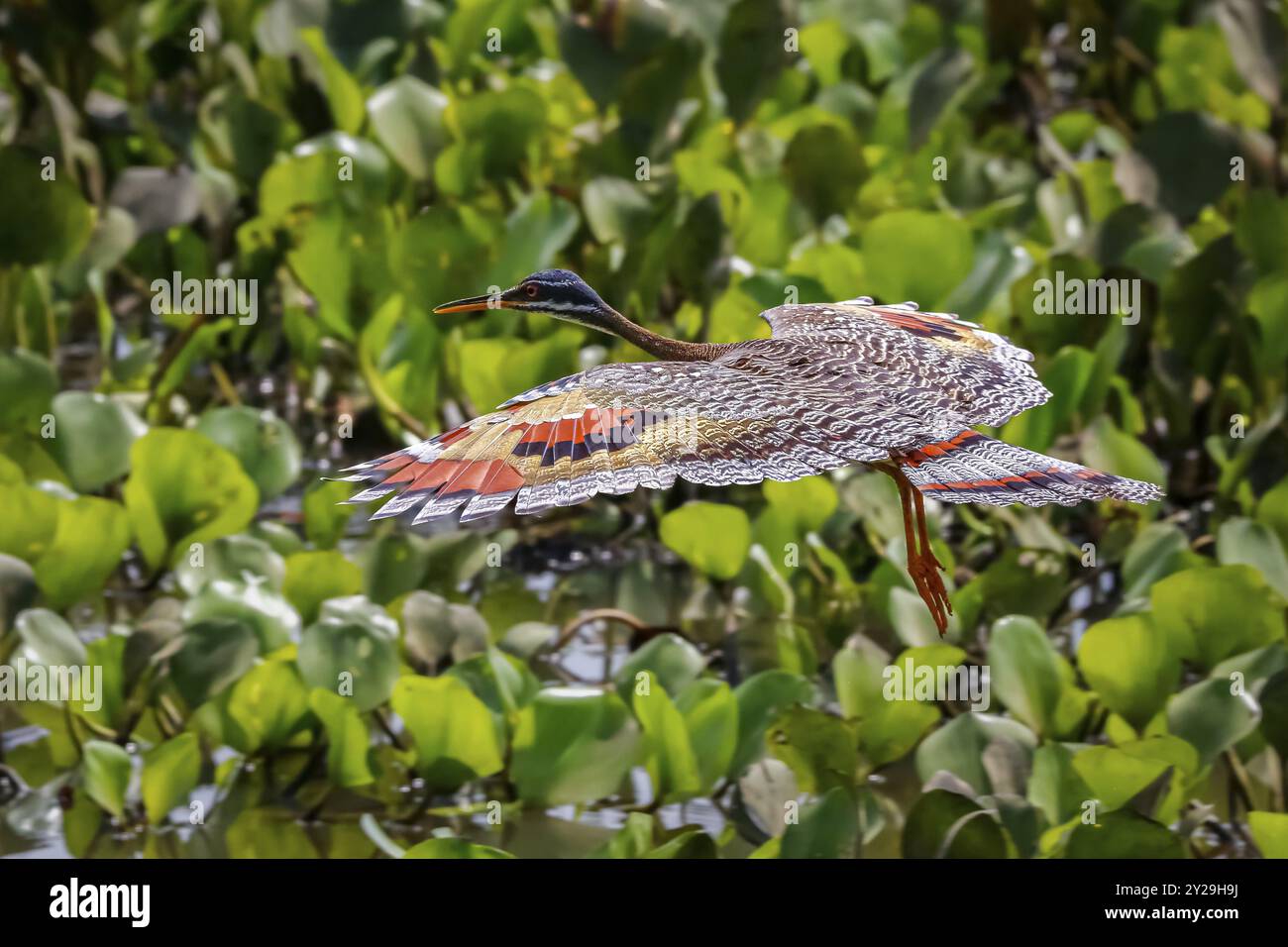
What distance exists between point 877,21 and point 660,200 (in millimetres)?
2652

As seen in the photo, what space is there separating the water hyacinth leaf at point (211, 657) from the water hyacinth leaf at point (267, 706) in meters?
0.04

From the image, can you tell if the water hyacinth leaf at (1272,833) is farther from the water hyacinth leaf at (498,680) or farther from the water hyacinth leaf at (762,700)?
the water hyacinth leaf at (498,680)

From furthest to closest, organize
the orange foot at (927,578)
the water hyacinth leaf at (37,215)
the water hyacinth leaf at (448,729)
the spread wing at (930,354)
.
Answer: the water hyacinth leaf at (37,215)
the water hyacinth leaf at (448,729)
the spread wing at (930,354)
the orange foot at (927,578)

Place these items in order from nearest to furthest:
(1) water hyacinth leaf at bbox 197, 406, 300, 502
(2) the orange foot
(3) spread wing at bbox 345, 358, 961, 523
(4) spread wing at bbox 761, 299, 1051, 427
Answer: (3) spread wing at bbox 345, 358, 961, 523
(2) the orange foot
(4) spread wing at bbox 761, 299, 1051, 427
(1) water hyacinth leaf at bbox 197, 406, 300, 502

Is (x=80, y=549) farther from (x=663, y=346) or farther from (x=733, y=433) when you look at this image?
(x=733, y=433)

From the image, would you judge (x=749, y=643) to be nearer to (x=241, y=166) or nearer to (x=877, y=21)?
(x=241, y=166)

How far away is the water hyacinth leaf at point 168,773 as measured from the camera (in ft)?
16.7

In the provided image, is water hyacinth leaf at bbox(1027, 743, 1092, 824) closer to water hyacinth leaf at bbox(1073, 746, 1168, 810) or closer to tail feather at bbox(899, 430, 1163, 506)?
water hyacinth leaf at bbox(1073, 746, 1168, 810)

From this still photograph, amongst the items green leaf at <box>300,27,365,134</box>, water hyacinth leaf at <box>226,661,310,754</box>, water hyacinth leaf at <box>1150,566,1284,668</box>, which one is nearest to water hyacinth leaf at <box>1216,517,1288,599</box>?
water hyacinth leaf at <box>1150,566,1284,668</box>

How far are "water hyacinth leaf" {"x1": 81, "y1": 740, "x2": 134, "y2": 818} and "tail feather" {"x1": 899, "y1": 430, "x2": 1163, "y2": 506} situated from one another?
2.62m

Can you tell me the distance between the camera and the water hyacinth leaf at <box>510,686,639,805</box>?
16.5ft

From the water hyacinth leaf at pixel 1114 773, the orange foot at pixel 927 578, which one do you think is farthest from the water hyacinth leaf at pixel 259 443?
the orange foot at pixel 927 578
